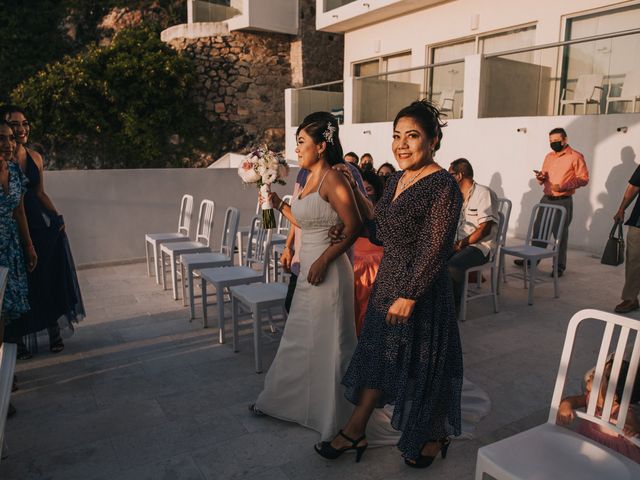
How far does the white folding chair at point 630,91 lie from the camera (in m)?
7.34

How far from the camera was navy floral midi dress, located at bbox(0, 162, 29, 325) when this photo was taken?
11.0 feet

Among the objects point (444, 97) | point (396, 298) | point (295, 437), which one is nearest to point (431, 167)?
point (396, 298)

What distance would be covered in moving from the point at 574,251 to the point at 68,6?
18.4 metres

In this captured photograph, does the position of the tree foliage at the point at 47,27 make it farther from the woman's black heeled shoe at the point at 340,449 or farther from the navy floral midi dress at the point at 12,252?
the woman's black heeled shoe at the point at 340,449

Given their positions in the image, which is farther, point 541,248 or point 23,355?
point 541,248

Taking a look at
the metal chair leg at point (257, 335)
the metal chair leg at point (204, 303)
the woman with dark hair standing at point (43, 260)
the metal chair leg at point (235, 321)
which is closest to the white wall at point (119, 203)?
the woman with dark hair standing at point (43, 260)

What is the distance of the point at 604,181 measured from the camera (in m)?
7.51

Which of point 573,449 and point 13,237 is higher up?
point 13,237

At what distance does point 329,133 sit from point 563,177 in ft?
15.0

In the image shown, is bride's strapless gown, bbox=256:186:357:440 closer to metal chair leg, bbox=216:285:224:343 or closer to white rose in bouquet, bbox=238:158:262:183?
white rose in bouquet, bbox=238:158:262:183

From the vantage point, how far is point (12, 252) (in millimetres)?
3482

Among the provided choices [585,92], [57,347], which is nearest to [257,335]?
[57,347]

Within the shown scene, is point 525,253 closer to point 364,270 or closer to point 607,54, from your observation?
point 364,270

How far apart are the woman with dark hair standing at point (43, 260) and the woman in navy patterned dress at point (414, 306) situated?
2.68 m
